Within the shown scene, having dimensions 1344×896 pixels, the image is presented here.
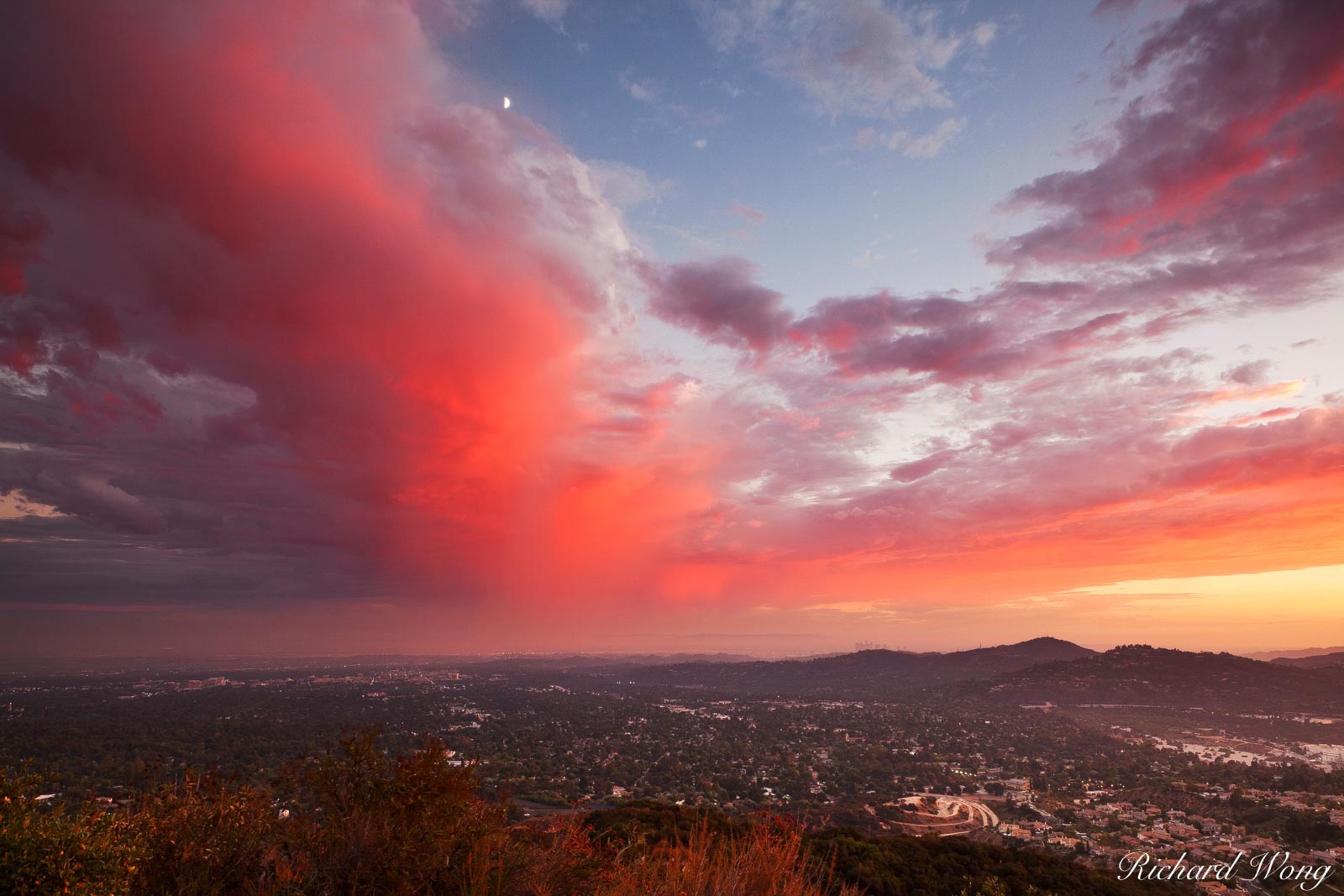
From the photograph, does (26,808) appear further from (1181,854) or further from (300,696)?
(300,696)

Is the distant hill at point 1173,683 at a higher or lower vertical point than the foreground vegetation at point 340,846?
lower

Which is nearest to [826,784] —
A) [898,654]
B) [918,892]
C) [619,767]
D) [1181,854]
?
[619,767]

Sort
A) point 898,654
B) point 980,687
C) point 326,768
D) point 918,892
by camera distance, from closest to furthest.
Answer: point 326,768, point 918,892, point 980,687, point 898,654

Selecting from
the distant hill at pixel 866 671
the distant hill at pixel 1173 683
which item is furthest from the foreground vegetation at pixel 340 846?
the distant hill at pixel 866 671

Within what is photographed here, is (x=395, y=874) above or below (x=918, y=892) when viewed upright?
above

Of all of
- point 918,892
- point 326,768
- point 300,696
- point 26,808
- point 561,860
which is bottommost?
point 300,696

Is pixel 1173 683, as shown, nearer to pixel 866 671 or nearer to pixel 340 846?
pixel 866 671

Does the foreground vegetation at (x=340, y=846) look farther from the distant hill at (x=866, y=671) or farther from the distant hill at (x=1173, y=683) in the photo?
the distant hill at (x=866, y=671)
